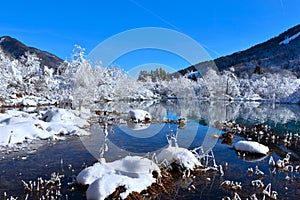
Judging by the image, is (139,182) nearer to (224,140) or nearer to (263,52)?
(224,140)

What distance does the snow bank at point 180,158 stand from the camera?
904cm

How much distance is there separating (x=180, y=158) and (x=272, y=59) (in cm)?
15057

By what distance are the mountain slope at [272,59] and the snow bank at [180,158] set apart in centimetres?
9018

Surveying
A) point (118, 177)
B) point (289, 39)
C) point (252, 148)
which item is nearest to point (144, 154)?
point (118, 177)

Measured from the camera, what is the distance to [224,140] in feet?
50.1

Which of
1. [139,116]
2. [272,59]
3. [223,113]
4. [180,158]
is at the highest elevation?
[272,59]

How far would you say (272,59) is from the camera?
141375 millimetres

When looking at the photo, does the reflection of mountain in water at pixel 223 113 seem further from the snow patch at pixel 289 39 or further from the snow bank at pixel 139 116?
the snow patch at pixel 289 39

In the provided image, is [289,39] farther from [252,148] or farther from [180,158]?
[180,158]

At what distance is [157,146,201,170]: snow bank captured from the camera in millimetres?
9045

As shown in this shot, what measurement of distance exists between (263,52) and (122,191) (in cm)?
17793

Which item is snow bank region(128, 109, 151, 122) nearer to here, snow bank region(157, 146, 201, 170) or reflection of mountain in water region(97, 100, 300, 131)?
reflection of mountain in water region(97, 100, 300, 131)

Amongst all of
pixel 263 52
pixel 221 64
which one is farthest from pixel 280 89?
pixel 263 52

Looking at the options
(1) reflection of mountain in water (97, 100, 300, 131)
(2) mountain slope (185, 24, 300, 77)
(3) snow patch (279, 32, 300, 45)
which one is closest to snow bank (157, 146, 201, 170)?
(1) reflection of mountain in water (97, 100, 300, 131)
